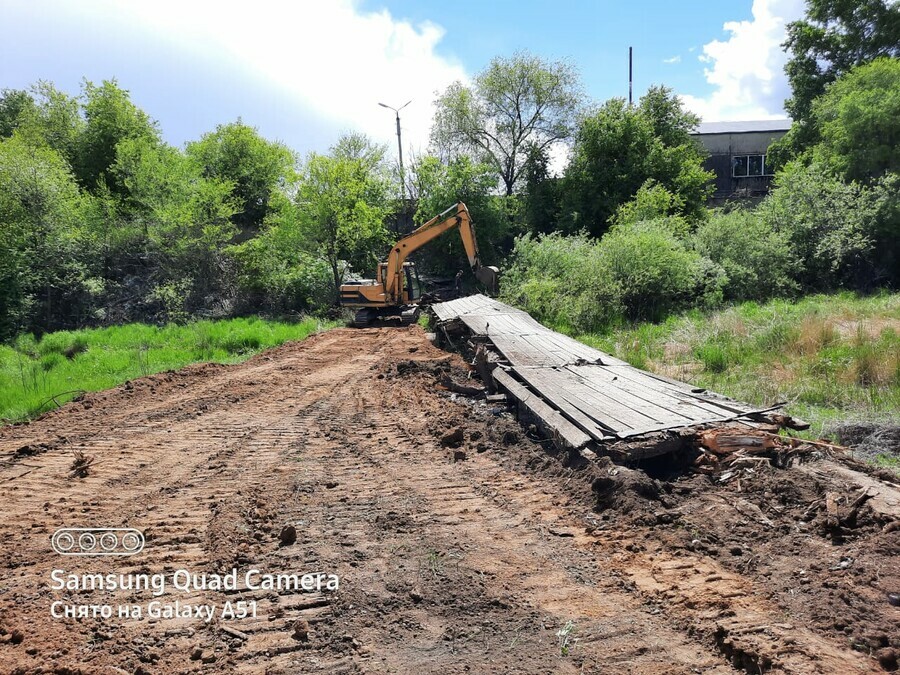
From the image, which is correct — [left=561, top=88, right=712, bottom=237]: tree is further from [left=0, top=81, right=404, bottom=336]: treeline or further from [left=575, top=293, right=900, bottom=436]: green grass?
[left=575, top=293, right=900, bottom=436]: green grass

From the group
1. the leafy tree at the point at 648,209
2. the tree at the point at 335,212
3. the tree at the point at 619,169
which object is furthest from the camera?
the tree at the point at 619,169

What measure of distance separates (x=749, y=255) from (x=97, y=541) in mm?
16677

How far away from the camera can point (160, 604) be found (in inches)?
130

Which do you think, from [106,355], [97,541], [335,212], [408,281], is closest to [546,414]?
[97,541]

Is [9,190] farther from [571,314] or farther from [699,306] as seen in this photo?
[699,306]

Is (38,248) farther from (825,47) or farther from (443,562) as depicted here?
(825,47)

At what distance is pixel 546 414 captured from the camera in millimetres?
5715

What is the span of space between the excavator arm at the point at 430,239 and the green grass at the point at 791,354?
194 inches

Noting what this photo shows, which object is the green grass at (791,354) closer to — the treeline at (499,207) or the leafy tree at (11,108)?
the treeline at (499,207)

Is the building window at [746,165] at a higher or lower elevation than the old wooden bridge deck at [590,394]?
higher

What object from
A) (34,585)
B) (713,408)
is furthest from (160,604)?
(713,408)

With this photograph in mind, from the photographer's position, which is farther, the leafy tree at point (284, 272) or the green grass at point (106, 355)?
the leafy tree at point (284, 272)

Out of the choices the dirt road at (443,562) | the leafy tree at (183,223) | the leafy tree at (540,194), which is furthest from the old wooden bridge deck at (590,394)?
the leafy tree at (540,194)

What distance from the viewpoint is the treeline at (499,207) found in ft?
51.9
